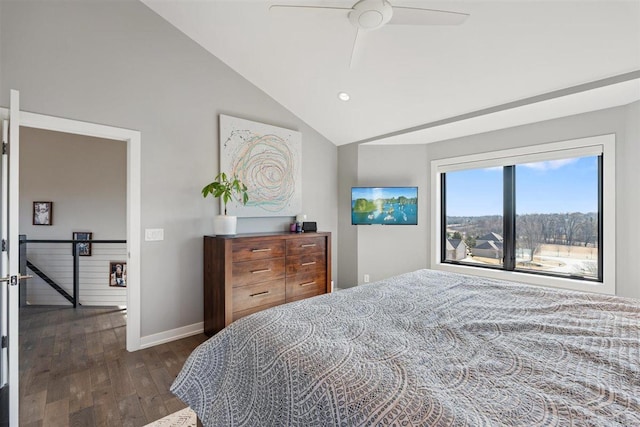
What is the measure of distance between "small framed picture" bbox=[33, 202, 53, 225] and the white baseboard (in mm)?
3296

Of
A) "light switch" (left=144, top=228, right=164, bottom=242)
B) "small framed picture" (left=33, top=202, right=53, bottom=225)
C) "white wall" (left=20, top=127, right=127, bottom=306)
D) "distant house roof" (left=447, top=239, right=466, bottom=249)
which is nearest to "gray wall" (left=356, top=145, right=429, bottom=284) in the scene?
"distant house roof" (left=447, top=239, right=466, bottom=249)

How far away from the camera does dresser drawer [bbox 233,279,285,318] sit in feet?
9.98

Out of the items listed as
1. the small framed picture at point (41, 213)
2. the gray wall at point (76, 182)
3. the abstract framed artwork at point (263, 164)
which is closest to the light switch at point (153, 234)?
the abstract framed artwork at point (263, 164)

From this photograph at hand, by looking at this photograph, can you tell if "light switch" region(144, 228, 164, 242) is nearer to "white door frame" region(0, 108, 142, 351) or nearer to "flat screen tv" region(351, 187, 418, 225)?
"white door frame" region(0, 108, 142, 351)

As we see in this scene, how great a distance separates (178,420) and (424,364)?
171 cm

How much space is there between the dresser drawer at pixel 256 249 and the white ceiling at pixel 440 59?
1922 millimetres

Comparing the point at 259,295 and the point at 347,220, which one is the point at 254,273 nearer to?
the point at 259,295

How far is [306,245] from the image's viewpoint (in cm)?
369

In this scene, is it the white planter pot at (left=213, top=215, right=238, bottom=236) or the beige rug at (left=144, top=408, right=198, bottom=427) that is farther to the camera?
the white planter pot at (left=213, top=215, right=238, bottom=236)

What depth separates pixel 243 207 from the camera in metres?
3.55

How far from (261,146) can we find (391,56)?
1.82 m

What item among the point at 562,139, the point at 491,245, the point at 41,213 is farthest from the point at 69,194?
the point at 562,139

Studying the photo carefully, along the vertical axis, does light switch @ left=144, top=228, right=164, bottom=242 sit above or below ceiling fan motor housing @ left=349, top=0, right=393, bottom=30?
below

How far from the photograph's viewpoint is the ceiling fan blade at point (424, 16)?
1886mm
